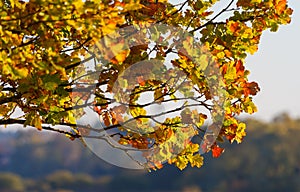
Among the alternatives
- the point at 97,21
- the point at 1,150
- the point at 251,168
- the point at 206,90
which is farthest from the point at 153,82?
the point at 1,150

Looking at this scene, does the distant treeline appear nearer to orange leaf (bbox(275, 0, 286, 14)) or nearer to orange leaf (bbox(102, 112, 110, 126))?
orange leaf (bbox(102, 112, 110, 126))

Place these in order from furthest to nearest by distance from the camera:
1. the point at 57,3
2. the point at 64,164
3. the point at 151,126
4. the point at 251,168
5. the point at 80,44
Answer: the point at 64,164 → the point at 251,168 → the point at 151,126 → the point at 80,44 → the point at 57,3

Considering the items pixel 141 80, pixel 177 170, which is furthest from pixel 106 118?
pixel 177 170

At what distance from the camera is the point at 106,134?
730cm

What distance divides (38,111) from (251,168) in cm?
9972

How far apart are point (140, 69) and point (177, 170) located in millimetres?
112718

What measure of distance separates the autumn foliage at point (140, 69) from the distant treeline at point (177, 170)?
93.0 m

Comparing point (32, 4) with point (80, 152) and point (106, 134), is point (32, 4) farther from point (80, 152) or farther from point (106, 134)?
point (80, 152)

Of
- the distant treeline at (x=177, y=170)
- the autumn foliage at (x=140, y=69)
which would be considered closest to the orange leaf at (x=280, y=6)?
the autumn foliage at (x=140, y=69)

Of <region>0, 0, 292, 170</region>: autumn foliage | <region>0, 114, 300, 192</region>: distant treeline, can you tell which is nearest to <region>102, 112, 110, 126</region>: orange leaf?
<region>0, 0, 292, 170</region>: autumn foliage

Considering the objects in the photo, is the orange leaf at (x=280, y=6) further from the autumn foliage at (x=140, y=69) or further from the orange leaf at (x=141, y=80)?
the orange leaf at (x=141, y=80)

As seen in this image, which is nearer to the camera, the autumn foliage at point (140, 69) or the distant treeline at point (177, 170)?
the autumn foliage at point (140, 69)

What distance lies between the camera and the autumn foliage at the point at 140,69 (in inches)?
223

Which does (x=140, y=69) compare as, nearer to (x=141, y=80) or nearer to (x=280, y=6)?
(x=141, y=80)
